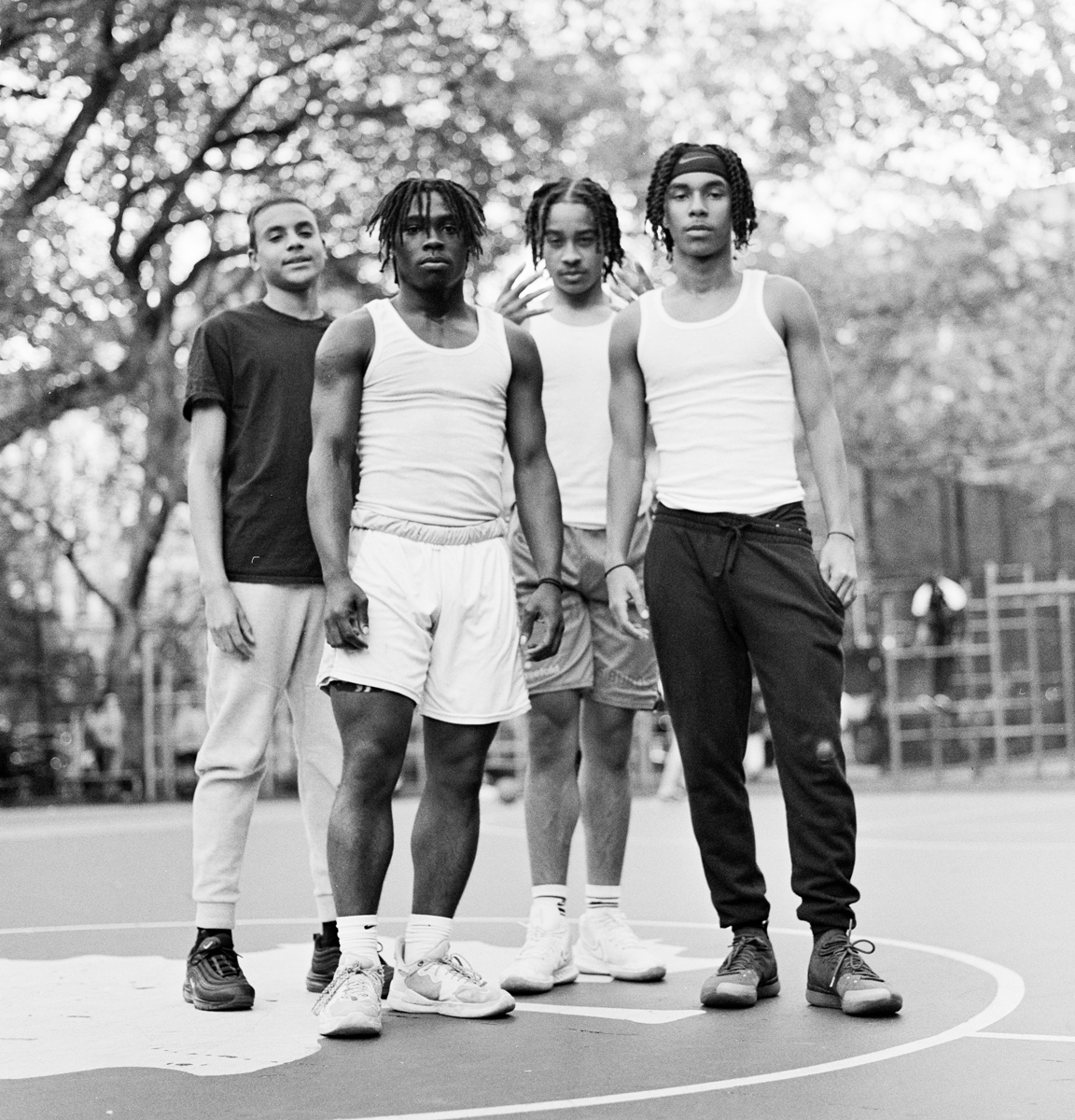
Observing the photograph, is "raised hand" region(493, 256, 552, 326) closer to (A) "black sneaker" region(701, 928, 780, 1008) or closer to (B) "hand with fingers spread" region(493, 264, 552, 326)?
(B) "hand with fingers spread" region(493, 264, 552, 326)

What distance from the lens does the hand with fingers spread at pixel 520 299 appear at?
17.9 ft

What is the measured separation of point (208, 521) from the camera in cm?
488

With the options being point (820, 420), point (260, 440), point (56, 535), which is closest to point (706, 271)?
point (820, 420)

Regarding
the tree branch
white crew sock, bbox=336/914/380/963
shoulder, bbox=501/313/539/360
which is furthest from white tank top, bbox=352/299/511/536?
the tree branch

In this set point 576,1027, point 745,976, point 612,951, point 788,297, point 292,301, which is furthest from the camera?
point 292,301

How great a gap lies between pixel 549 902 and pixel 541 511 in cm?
108

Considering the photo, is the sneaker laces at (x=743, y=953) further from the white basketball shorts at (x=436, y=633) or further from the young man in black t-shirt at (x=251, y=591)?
the young man in black t-shirt at (x=251, y=591)

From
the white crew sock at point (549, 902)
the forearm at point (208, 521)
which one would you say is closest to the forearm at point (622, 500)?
the white crew sock at point (549, 902)

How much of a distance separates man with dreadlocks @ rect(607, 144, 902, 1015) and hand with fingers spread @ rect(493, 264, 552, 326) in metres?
0.67

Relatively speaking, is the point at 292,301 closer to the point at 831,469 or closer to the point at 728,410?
the point at 728,410

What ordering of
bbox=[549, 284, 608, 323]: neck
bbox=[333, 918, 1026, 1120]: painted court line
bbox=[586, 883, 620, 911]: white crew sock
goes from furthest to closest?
bbox=[549, 284, 608, 323]: neck
bbox=[586, 883, 620, 911]: white crew sock
bbox=[333, 918, 1026, 1120]: painted court line

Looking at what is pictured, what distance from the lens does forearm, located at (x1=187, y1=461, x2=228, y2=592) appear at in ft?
15.9

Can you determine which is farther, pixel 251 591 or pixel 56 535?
pixel 56 535

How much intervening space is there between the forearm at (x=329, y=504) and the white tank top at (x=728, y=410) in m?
0.83
